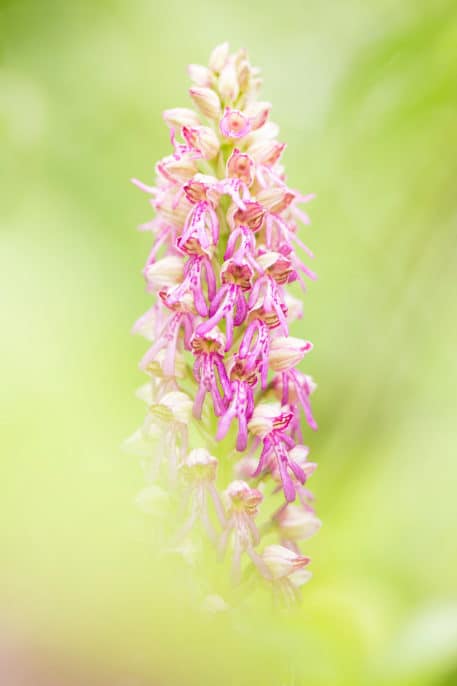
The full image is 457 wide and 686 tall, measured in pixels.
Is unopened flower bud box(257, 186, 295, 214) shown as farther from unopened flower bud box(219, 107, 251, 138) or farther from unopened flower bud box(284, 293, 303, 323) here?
unopened flower bud box(284, 293, 303, 323)

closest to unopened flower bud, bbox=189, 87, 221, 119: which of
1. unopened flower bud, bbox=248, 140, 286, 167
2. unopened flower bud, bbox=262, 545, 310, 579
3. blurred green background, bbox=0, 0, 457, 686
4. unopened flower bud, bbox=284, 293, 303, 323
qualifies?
unopened flower bud, bbox=248, 140, 286, 167

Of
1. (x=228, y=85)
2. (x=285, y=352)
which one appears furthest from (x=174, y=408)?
(x=228, y=85)

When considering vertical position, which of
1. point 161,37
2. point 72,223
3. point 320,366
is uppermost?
point 161,37

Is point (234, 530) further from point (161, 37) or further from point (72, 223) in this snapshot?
point (161, 37)

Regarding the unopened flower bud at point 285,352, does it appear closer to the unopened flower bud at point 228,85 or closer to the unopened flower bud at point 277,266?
the unopened flower bud at point 277,266

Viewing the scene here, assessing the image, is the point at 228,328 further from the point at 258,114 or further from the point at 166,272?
the point at 258,114

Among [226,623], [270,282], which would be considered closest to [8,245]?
[270,282]

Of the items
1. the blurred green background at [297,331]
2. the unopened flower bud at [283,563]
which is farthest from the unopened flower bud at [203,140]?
the unopened flower bud at [283,563]
